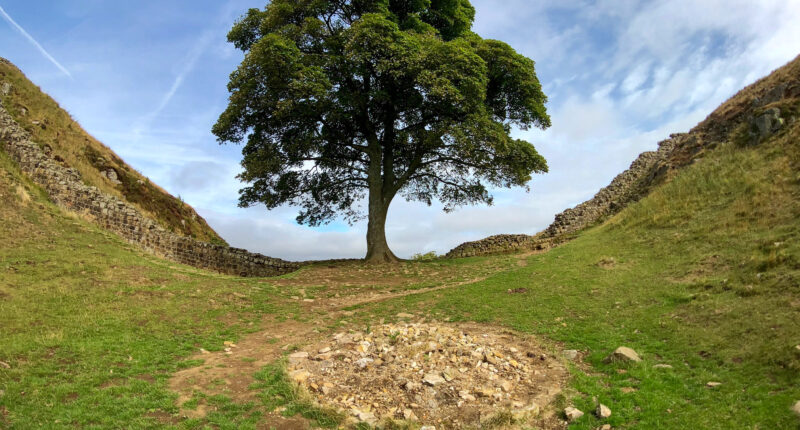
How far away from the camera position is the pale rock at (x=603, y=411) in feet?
24.1

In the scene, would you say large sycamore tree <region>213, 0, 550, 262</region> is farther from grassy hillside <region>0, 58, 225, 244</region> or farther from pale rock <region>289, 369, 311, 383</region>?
pale rock <region>289, 369, 311, 383</region>

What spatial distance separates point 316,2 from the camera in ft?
71.8

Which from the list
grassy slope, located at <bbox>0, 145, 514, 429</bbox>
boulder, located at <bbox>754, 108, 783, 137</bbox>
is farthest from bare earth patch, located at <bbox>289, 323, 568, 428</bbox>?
boulder, located at <bbox>754, 108, 783, 137</bbox>

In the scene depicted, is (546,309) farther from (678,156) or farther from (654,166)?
(654,166)

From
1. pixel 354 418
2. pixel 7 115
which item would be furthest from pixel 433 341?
pixel 7 115

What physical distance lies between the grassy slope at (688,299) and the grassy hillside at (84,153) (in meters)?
21.5

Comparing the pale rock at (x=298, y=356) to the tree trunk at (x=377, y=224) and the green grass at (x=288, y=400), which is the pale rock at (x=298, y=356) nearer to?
the green grass at (x=288, y=400)

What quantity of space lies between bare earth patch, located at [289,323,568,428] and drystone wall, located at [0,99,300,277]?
616 inches

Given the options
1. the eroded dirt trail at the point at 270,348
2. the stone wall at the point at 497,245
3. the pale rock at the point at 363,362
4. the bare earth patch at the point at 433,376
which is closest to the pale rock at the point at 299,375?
the bare earth patch at the point at 433,376

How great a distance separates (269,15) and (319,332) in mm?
17389

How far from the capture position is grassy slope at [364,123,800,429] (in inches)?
303

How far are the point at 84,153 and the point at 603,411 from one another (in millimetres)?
32463

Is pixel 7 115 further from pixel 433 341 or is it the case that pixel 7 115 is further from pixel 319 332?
pixel 433 341

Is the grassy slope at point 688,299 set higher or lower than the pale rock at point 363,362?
higher
